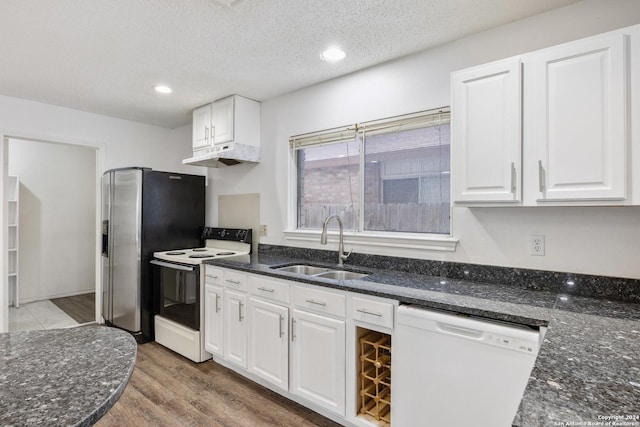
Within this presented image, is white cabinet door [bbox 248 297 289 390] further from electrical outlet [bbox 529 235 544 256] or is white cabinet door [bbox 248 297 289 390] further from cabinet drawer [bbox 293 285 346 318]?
electrical outlet [bbox 529 235 544 256]

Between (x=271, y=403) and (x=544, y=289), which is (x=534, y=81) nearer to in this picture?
(x=544, y=289)

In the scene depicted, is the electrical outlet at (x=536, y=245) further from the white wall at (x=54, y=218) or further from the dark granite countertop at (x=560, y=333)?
the white wall at (x=54, y=218)

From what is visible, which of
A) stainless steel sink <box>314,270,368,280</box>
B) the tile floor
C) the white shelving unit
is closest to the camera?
stainless steel sink <box>314,270,368,280</box>

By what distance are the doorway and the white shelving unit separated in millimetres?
13

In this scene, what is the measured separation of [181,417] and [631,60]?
116 inches

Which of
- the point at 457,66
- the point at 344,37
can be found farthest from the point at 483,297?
the point at 344,37

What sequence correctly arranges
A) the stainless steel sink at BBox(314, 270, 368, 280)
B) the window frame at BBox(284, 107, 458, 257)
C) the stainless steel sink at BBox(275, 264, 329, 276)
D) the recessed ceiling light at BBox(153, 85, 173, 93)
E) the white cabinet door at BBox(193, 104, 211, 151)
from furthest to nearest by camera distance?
the white cabinet door at BBox(193, 104, 211, 151)
the recessed ceiling light at BBox(153, 85, 173, 93)
the stainless steel sink at BBox(275, 264, 329, 276)
the stainless steel sink at BBox(314, 270, 368, 280)
the window frame at BBox(284, 107, 458, 257)

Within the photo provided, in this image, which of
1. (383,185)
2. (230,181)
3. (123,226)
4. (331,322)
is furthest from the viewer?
(230,181)

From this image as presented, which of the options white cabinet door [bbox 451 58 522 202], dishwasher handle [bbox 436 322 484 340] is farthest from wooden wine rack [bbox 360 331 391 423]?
white cabinet door [bbox 451 58 522 202]

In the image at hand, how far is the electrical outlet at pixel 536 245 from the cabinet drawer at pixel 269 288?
1.45m

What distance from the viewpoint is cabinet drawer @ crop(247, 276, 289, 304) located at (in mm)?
2277

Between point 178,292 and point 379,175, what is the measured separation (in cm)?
202

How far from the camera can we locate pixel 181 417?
7.06 feet

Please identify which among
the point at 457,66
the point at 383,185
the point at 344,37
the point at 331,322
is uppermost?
the point at 344,37
